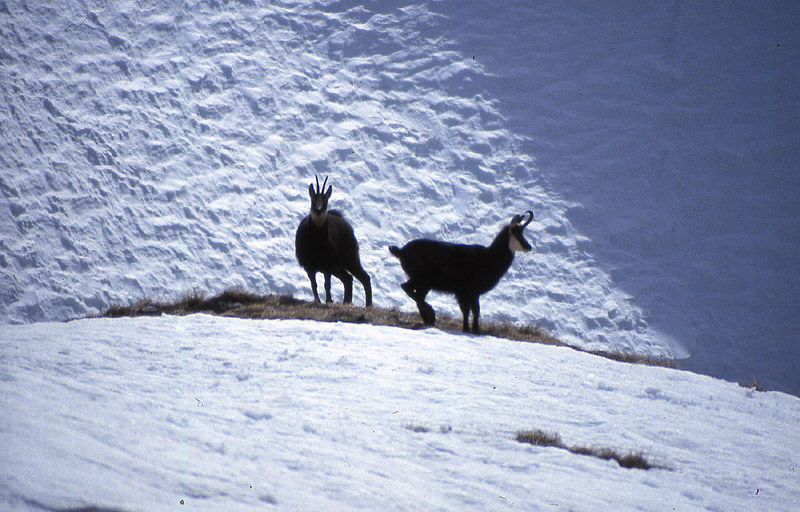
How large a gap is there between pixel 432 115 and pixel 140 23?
7.83 meters

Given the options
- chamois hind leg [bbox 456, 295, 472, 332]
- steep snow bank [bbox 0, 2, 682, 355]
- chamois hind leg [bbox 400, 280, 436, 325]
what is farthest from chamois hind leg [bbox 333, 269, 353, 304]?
steep snow bank [bbox 0, 2, 682, 355]

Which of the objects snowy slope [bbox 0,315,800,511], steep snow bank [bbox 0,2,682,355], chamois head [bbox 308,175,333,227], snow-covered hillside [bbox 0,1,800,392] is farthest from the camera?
snow-covered hillside [bbox 0,1,800,392]

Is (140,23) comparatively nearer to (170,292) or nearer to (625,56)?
(170,292)

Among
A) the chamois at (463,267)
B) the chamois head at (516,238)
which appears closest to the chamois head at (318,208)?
the chamois at (463,267)

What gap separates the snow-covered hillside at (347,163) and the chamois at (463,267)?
7.07 metres

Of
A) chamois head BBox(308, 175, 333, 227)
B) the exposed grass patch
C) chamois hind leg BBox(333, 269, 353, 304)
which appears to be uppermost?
chamois head BBox(308, 175, 333, 227)

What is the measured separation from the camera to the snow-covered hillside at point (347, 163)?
15672mm

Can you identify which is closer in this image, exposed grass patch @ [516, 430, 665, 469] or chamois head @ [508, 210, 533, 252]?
exposed grass patch @ [516, 430, 665, 469]

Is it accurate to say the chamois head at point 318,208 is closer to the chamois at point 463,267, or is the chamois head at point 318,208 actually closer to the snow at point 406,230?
the chamois at point 463,267

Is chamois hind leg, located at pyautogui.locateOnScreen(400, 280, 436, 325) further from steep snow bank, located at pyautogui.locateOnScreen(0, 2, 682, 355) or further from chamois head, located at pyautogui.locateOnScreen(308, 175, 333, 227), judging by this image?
steep snow bank, located at pyautogui.locateOnScreen(0, 2, 682, 355)

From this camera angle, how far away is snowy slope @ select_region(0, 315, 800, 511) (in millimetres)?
3248

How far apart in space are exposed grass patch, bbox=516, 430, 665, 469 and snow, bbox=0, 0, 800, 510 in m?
0.12

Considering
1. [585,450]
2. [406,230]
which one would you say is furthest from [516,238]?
[406,230]

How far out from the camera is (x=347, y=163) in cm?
1892
